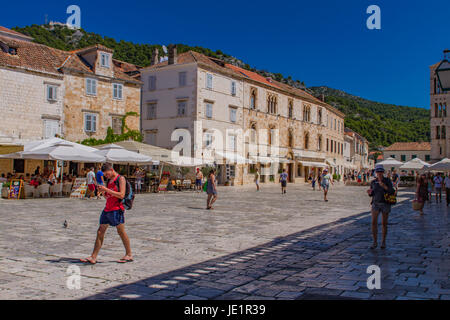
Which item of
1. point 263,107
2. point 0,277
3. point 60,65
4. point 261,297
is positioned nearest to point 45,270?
point 0,277

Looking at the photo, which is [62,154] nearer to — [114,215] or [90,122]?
[114,215]

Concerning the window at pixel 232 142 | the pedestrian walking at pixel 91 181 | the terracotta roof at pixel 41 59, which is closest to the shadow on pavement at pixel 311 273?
the pedestrian walking at pixel 91 181

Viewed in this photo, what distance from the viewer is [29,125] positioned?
87.5 ft

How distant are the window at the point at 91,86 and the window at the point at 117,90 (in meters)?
1.70

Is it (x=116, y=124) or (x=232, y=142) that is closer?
(x=116, y=124)

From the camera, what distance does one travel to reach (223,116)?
125 ft

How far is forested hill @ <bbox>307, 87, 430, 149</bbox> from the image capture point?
4412 inches

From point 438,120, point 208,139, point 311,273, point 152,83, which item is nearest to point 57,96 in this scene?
point 152,83

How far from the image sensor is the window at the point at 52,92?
27.6 m

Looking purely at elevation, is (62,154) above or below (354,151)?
below

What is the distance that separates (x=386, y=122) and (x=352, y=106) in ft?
37.2

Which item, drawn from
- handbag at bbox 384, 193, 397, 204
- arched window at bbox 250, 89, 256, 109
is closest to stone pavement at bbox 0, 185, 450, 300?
handbag at bbox 384, 193, 397, 204

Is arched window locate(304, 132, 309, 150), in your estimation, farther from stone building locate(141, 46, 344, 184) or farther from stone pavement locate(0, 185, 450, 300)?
stone pavement locate(0, 185, 450, 300)
